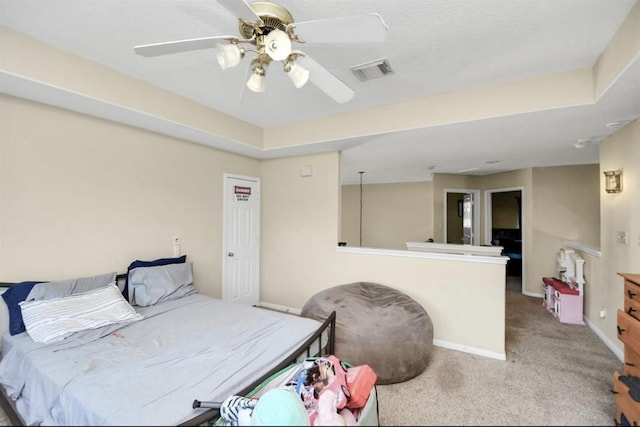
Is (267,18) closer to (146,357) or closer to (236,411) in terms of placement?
(236,411)

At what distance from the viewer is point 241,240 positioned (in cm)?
400

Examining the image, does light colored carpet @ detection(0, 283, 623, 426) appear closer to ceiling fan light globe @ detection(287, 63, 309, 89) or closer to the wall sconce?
ceiling fan light globe @ detection(287, 63, 309, 89)

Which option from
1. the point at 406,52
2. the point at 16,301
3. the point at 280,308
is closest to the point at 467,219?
the point at 280,308

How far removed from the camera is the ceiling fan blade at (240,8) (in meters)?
1.13

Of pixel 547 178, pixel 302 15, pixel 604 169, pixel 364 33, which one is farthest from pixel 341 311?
pixel 547 178

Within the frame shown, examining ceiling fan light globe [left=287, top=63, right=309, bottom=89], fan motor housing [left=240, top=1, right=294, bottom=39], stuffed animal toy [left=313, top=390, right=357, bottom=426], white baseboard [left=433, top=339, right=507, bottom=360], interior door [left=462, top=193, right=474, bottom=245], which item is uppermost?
fan motor housing [left=240, top=1, right=294, bottom=39]

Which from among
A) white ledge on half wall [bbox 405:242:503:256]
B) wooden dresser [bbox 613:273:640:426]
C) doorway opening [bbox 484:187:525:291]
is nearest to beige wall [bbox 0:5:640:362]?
white ledge on half wall [bbox 405:242:503:256]

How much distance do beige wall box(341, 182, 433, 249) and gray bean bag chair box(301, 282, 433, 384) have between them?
4.02 meters

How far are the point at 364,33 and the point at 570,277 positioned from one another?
4.50 m

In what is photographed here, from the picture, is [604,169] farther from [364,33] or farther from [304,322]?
[304,322]

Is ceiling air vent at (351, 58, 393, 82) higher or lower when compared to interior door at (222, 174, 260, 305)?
higher

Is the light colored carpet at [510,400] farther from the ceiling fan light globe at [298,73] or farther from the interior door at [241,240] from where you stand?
the interior door at [241,240]

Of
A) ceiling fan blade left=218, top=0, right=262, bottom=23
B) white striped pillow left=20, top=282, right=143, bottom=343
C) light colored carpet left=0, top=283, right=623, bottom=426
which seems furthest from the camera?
white striped pillow left=20, top=282, right=143, bottom=343

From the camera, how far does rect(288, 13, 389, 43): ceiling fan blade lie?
3.80 feet
